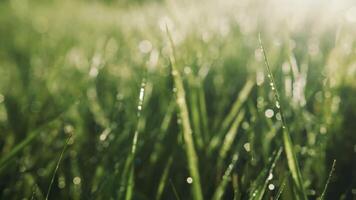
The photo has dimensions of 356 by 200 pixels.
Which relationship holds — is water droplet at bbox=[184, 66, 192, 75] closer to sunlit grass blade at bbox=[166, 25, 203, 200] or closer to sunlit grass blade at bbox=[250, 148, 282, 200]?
sunlit grass blade at bbox=[166, 25, 203, 200]

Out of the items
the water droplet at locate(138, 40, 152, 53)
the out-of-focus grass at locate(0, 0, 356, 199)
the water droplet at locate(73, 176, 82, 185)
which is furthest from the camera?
the water droplet at locate(138, 40, 152, 53)

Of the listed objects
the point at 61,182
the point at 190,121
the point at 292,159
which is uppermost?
the point at 292,159

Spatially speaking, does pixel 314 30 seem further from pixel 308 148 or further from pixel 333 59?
pixel 308 148

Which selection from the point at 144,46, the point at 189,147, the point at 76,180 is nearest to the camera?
the point at 189,147

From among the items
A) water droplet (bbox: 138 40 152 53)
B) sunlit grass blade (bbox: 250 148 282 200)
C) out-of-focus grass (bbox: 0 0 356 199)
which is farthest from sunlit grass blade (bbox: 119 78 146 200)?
water droplet (bbox: 138 40 152 53)

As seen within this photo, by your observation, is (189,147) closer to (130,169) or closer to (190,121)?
(130,169)

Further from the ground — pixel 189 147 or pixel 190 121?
pixel 189 147

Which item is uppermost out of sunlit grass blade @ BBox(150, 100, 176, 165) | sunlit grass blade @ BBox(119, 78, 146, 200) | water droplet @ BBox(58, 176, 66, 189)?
sunlit grass blade @ BBox(119, 78, 146, 200)

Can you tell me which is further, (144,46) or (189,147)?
(144,46)

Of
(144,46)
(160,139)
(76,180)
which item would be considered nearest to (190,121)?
(160,139)

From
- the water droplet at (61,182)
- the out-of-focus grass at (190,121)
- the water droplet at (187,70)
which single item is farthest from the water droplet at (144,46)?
the water droplet at (61,182)
